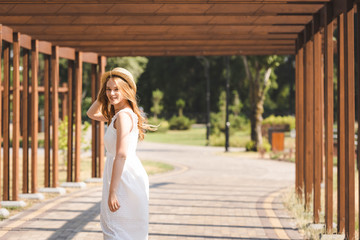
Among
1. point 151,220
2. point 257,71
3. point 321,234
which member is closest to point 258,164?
point 257,71

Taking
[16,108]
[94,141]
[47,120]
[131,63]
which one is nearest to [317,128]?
[16,108]

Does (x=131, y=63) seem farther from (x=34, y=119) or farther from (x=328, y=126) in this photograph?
(x=328, y=126)

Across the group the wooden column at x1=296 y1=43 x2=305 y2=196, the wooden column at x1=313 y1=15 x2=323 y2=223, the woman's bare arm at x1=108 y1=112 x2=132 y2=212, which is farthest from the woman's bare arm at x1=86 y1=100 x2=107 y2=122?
the wooden column at x1=296 y1=43 x2=305 y2=196

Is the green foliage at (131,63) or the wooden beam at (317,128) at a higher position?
the green foliage at (131,63)

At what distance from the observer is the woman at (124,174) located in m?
4.63

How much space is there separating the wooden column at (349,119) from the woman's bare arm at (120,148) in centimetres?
366

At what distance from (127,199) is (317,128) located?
5.66 meters

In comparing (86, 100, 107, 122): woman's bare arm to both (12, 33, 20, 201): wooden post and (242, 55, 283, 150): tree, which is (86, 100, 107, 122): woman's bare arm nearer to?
(12, 33, 20, 201): wooden post

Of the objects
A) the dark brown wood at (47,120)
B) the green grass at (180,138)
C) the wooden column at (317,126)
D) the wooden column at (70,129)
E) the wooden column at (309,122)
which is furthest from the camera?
the green grass at (180,138)

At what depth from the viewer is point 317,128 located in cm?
980

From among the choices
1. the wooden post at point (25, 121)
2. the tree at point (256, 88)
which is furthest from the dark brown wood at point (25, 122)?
the tree at point (256, 88)

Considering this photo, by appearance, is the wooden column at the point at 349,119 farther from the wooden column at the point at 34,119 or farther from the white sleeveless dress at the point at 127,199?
the wooden column at the point at 34,119

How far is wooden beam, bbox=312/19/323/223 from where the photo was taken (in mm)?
9586

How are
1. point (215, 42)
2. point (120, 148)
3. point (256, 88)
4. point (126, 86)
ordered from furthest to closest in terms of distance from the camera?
point (256, 88) < point (215, 42) < point (126, 86) < point (120, 148)
